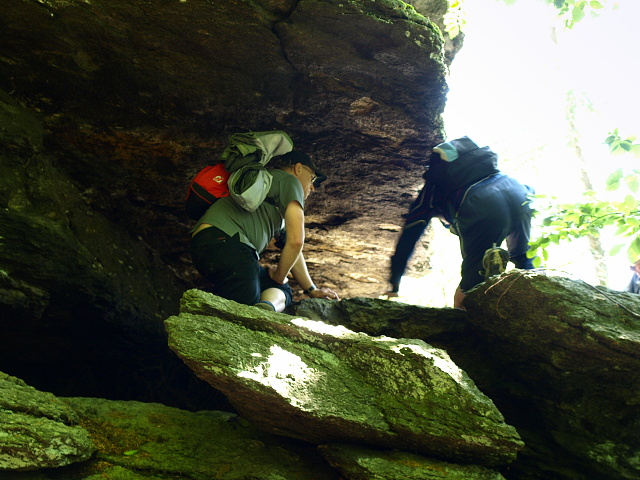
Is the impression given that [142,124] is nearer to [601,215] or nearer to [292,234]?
[292,234]

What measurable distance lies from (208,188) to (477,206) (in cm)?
287

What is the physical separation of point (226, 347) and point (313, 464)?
1073 mm

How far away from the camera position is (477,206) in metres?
5.38

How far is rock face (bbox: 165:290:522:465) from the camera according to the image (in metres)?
3.30

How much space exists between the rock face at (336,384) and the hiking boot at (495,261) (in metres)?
1.38

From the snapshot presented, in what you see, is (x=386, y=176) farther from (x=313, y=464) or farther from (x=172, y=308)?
(x=313, y=464)

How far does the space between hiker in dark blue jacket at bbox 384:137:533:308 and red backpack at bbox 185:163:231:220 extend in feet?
8.33

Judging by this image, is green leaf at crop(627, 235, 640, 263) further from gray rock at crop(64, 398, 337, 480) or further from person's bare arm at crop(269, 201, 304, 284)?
gray rock at crop(64, 398, 337, 480)

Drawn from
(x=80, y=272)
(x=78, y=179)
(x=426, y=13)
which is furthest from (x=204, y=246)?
(x=426, y=13)

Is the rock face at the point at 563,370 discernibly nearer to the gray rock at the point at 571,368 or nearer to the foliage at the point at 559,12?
the gray rock at the point at 571,368

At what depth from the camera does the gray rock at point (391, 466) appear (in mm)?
3109

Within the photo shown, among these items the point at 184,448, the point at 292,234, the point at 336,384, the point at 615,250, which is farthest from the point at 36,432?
the point at 615,250

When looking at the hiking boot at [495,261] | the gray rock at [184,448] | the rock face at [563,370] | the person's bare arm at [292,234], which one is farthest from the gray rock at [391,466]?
the hiking boot at [495,261]

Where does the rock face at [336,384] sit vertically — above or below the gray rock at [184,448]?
above
